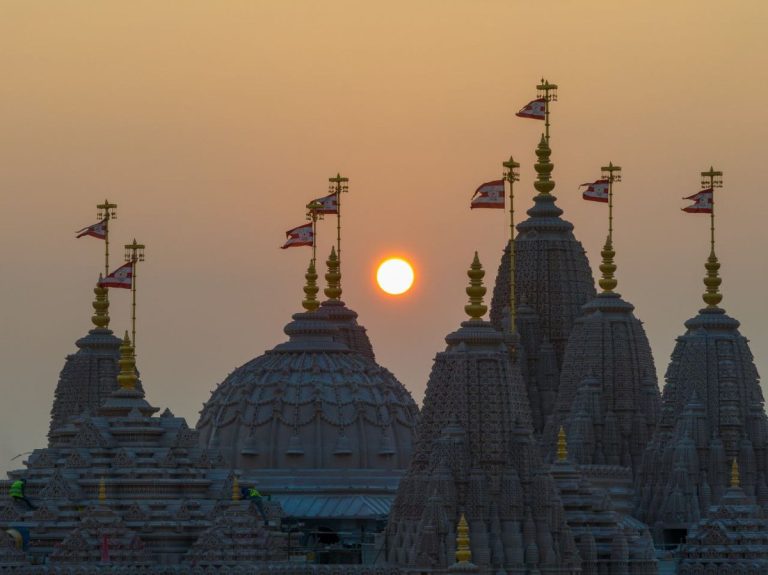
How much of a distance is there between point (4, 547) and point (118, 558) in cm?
535

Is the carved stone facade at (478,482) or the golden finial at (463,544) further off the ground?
the carved stone facade at (478,482)

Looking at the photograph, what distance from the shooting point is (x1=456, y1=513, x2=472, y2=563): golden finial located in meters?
191

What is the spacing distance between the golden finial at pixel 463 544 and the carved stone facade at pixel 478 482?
163 centimetres

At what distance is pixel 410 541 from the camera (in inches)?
7721

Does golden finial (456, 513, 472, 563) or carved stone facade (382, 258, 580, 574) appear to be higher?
carved stone facade (382, 258, 580, 574)

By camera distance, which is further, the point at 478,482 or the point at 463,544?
the point at 478,482

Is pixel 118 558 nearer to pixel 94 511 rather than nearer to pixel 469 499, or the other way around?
pixel 94 511

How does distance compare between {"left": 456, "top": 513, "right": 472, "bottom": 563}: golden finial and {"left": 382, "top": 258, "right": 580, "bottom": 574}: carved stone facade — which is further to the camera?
{"left": 382, "top": 258, "right": 580, "bottom": 574}: carved stone facade

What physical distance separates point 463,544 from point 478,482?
571 centimetres

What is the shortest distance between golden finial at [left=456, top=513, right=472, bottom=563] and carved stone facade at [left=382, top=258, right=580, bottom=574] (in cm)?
163

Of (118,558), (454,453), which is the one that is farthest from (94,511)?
(454,453)

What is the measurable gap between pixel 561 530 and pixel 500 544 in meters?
3.73

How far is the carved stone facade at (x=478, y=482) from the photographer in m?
195

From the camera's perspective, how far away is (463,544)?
191125 millimetres
